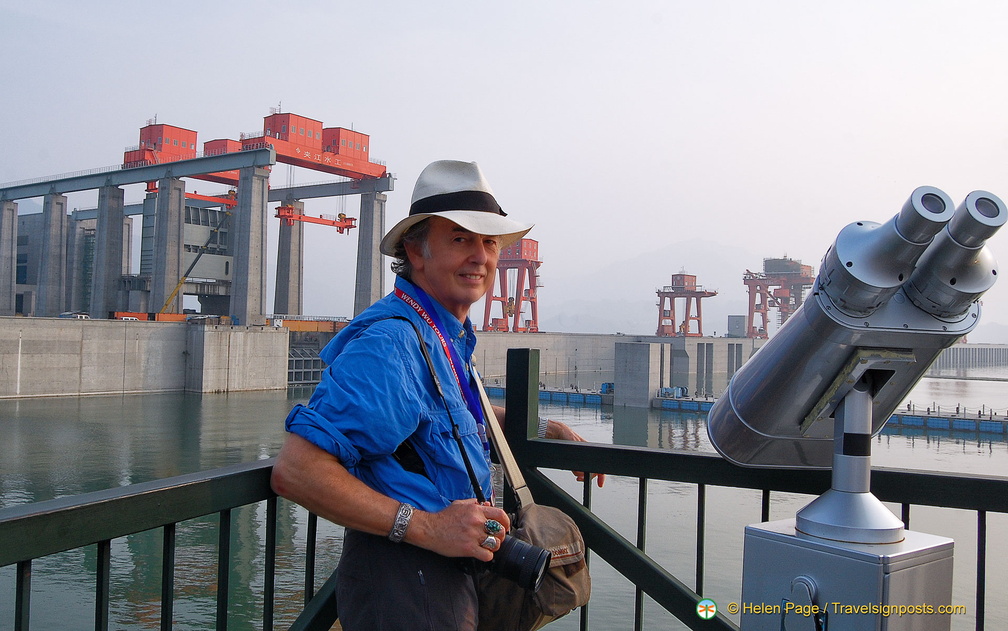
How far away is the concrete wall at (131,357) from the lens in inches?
1112

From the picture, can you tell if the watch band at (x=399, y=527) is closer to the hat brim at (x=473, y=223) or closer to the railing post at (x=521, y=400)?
the hat brim at (x=473, y=223)

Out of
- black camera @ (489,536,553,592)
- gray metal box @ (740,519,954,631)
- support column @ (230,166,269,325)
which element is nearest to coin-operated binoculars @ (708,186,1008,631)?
gray metal box @ (740,519,954,631)

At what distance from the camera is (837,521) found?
1174 mm

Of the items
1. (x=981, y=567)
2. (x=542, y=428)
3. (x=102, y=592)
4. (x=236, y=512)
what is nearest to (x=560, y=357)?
(x=236, y=512)

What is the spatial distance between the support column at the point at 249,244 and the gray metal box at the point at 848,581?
33.1 meters

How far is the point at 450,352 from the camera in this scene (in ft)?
4.92

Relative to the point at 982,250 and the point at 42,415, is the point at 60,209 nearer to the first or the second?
the point at 42,415

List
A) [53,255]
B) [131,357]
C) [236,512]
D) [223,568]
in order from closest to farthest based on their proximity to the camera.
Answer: [223,568] < [236,512] < [131,357] < [53,255]

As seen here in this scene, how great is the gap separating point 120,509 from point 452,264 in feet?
2.56

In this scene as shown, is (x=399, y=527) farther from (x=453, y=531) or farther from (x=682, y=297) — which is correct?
(x=682, y=297)

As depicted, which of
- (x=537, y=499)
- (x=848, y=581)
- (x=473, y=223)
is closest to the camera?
(x=848, y=581)

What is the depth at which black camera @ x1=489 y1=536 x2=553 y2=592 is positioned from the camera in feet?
4.32

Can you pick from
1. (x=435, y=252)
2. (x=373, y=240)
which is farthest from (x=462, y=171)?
(x=373, y=240)

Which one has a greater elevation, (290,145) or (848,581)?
(290,145)
